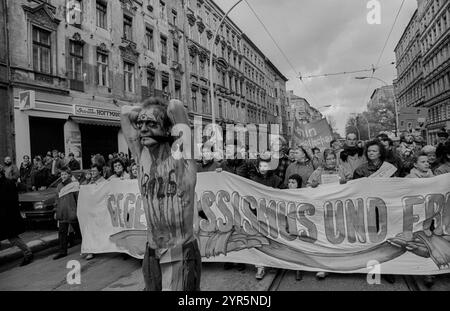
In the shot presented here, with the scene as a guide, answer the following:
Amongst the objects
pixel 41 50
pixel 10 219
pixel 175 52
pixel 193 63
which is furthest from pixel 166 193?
pixel 193 63

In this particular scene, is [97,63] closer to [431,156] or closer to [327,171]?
[327,171]

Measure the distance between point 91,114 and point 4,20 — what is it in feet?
14.6

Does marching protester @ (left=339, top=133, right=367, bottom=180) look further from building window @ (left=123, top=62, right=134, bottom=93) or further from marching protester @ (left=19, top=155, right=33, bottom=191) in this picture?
building window @ (left=123, top=62, right=134, bottom=93)

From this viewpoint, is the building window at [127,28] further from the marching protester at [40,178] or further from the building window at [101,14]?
the marching protester at [40,178]

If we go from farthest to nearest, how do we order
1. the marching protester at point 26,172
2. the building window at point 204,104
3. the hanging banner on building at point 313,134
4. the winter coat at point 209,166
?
the building window at point 204,104 < the marching protester at point 26,172 < the hanging banner on building at point 313,134 < the winter coat at point 209,166

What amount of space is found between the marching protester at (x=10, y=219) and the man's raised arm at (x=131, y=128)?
15.1ft

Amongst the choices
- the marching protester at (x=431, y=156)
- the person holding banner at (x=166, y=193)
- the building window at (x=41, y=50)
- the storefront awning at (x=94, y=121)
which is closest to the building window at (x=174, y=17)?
the storefront awning at (x=94, y=121)

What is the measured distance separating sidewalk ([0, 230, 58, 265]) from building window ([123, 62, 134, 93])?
1243cm

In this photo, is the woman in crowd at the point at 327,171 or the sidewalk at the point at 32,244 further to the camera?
the sidewalk at the point at 32,244

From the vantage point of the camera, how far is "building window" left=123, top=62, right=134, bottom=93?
18.0m

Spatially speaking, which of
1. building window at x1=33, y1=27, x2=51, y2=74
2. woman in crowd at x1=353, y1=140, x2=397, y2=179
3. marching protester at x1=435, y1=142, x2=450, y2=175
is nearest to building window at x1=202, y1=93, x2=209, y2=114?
building window at x1=33, y1=27, x2=51, y2=74

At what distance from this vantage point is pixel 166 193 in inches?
58.6

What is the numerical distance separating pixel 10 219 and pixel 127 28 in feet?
54.6

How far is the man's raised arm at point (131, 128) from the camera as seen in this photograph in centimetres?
159
